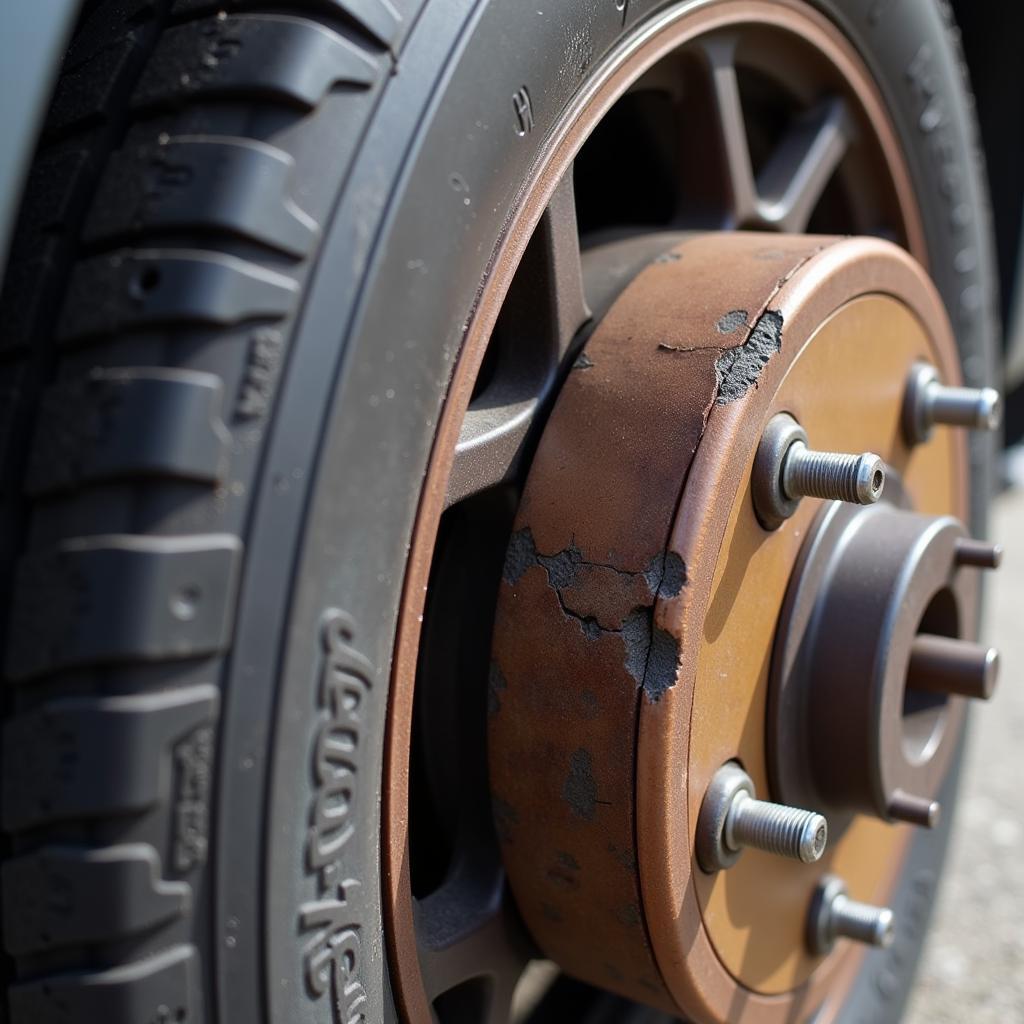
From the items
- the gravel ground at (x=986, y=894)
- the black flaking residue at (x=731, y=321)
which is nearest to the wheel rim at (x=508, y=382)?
the black flaking residue at (x=731, y=321)

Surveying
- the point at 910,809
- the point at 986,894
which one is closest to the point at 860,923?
the point at 910,809

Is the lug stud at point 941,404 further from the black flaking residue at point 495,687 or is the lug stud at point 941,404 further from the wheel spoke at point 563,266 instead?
the black flaking residue at point 495,687

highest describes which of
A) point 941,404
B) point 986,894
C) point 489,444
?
point 941,404

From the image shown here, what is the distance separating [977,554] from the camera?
1.11m

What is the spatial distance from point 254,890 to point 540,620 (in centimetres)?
29

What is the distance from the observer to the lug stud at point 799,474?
0.86 metres

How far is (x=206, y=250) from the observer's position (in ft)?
1.95

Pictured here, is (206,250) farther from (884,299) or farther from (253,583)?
(884,299)

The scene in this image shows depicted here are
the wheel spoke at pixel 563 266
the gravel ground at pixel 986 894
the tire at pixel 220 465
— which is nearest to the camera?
the tire at pixel 220 465

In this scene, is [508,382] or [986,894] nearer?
[508,382]

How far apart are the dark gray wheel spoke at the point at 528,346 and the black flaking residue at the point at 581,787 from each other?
20cm

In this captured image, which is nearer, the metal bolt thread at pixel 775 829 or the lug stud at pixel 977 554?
the metal bolt thread at pixel 775 829

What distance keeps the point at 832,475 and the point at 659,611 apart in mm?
178

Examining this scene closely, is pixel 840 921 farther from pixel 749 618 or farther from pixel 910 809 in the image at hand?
pixel 749 618
